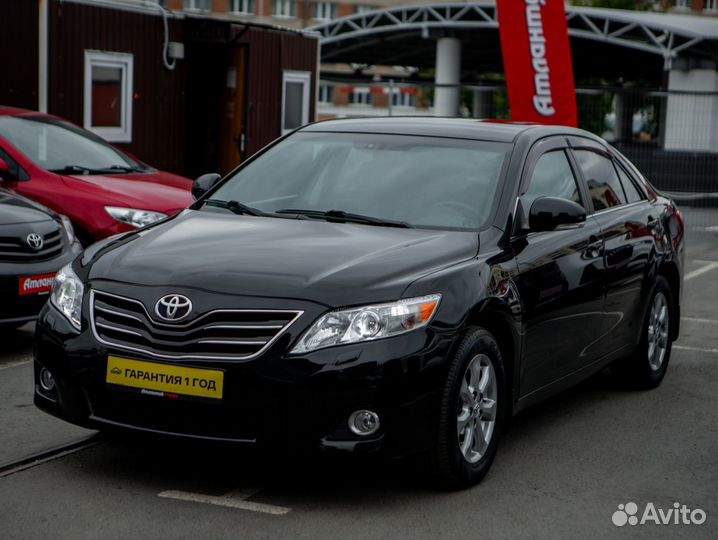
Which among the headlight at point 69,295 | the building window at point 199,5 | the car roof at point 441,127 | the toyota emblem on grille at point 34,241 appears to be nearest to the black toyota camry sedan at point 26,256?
the toyota emblem on grille at point 34,241

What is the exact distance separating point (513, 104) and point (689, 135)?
766 centimetres

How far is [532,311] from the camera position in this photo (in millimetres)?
5508

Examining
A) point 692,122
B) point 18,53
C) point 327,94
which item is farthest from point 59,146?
point 327,94

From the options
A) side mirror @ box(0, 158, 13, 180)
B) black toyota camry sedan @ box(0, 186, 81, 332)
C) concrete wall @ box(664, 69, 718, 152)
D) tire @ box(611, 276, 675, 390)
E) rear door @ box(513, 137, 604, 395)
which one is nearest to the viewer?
rear door @ box(513, 137, 604, 395)

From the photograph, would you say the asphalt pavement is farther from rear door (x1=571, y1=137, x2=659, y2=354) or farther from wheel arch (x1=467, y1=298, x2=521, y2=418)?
rear door (x1=571, y1=137, x2=659, y2=354)

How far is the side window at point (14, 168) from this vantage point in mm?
9977

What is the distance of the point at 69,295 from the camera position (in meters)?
5.13

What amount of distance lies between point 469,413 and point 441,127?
182cm

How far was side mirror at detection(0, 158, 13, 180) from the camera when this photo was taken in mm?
9758

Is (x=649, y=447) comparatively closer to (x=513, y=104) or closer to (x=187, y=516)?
(x=187, y=516)

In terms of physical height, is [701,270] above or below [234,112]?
below

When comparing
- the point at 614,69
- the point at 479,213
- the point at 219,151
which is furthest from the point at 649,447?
the point at 614,69

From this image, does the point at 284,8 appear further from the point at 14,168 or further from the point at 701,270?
the point at 14,168

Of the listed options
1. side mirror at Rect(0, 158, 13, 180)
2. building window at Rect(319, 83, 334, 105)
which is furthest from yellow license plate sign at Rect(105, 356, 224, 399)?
building window at Rect(319, 83, 334, 105)
